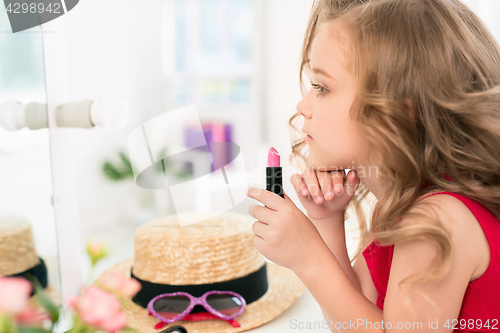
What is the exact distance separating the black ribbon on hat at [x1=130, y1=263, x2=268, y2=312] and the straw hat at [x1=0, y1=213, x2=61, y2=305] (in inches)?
5.7

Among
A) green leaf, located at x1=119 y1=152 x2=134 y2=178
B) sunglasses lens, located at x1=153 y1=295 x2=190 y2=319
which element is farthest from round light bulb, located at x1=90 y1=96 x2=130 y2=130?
green leaf, located at x1=119 y1=152 x2=134 y2=178

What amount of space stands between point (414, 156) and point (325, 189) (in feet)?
0.50

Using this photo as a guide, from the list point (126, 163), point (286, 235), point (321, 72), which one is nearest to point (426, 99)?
point (321, 72)

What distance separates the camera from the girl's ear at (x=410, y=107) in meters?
0.48

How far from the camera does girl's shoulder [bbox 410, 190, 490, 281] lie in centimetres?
44

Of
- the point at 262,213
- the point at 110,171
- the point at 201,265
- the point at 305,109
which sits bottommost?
the point at 110,171

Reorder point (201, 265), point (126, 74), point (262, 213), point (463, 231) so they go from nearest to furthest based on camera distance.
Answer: point (463, 231) → point (262, 213) → point (201, 265) → point (126, 74)

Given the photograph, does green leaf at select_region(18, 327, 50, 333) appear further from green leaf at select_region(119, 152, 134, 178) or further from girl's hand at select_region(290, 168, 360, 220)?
green leaf at select_region(119, 152, 134, 178)

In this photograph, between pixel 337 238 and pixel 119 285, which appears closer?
pixel 119 285

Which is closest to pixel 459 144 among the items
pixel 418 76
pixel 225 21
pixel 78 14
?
pixel 418 76

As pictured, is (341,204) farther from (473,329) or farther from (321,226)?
(473,329)

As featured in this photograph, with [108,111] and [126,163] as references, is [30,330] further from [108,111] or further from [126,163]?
[126,163]

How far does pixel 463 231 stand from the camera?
1.44ft

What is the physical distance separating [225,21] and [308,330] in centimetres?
186
